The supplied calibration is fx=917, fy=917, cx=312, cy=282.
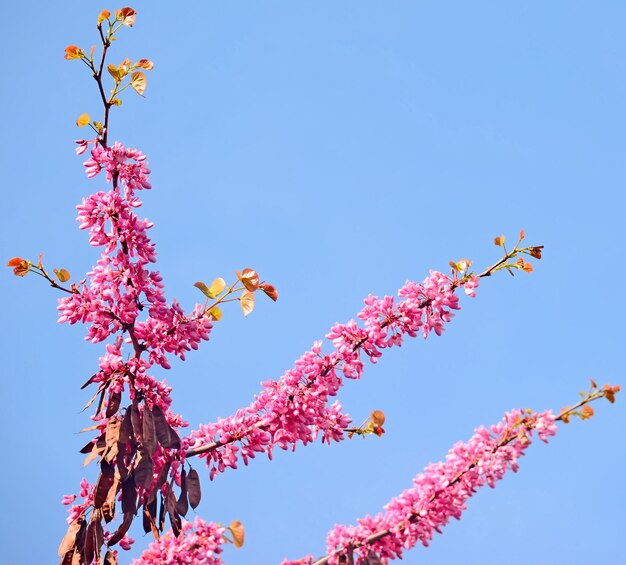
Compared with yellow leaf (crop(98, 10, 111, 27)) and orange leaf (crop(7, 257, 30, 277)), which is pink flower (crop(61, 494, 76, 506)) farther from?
yellow leaf (crop(98, 10, 111, 27))

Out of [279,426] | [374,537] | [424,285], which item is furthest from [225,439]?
[424,285]

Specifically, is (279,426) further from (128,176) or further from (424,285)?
(128,176)

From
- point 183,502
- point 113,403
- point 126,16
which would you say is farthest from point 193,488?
point 126,16

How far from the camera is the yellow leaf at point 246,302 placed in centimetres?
560

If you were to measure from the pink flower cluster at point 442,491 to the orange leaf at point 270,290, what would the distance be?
1388mm

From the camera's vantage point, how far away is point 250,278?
5.56 m

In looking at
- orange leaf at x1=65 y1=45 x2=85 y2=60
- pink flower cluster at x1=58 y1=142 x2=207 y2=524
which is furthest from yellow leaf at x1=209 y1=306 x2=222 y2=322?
orange leaf at x1=65 y1=45 x2=85 y2=60

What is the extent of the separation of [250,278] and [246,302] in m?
0.16

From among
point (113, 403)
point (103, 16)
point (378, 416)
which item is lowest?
point (378, 416)

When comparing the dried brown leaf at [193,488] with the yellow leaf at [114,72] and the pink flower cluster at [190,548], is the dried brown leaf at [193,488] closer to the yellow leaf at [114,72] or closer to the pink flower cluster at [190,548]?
the pink flower cluster at [190,548]

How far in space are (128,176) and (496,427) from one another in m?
2.58

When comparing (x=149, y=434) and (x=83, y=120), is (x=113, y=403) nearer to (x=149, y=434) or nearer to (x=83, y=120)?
(x=149, y=434)

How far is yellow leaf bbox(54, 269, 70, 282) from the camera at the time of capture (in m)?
5.47

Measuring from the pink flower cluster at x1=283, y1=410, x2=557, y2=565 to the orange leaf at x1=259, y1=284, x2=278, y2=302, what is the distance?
4.55 feet
